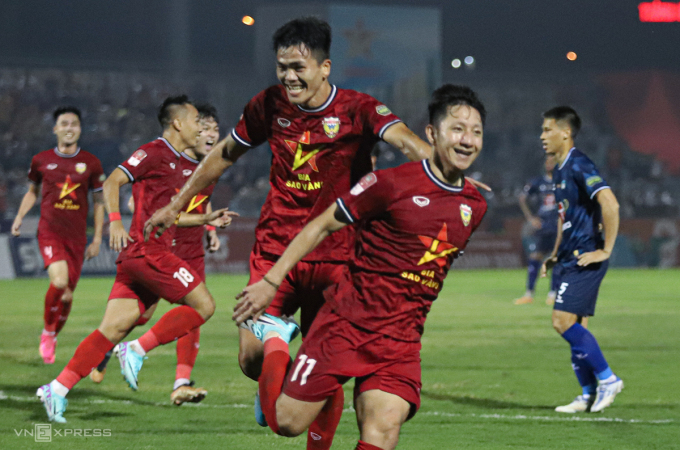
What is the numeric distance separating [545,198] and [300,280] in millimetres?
12204

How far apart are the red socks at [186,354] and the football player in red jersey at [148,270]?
1.22 ft

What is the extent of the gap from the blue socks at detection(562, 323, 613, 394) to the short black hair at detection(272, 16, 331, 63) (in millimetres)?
3468

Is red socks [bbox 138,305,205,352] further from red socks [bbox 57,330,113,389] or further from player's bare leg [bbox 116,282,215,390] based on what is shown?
red socks [bbox 57,330,113,389]

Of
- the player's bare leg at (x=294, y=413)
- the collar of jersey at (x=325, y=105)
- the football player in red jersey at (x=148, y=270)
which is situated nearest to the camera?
the player's bare leg at (x=294, y=413)

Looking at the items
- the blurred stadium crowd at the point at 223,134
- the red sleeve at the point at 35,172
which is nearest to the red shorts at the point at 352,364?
the red sleeve at the point at 35,172

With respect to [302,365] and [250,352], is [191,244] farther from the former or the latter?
[302,365]

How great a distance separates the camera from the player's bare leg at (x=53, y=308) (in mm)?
8656

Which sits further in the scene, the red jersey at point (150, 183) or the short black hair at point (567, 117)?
the short black hair at point (567, 117)

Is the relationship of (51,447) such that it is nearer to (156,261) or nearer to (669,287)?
(156,261)

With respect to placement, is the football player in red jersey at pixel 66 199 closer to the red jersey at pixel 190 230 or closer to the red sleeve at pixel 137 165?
the red jersey at pixel 190 230

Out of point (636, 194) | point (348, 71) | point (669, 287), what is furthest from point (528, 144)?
point (669, 287)

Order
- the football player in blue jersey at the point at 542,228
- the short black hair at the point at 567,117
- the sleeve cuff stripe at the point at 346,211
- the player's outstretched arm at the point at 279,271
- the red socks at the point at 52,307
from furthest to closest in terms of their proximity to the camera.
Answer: the football player in blue jersey at the point at 542,228, the red socks at the point at 52,307, the short black hair at the point at 567,117, the sleeve cuff stripe at the point at 346,211, the player's outstretched arm at the point at 279,271

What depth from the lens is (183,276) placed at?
6406 millimetres

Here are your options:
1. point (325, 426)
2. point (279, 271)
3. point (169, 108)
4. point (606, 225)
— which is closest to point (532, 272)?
point (606, 225)
